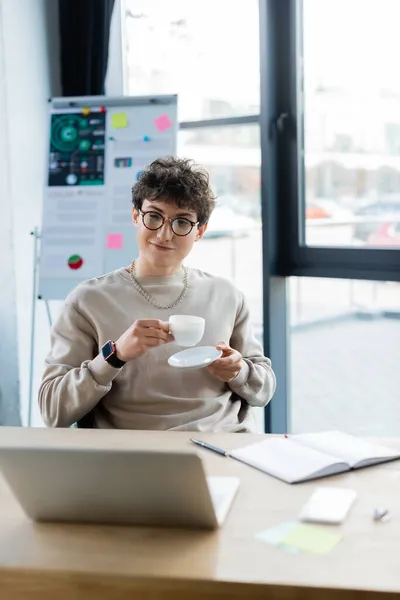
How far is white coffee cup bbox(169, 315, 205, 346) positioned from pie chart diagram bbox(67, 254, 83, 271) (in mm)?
1581

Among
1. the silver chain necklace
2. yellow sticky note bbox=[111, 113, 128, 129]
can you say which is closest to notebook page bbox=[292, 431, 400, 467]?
the silver chain necklace

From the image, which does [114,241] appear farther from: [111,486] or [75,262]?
[111,486]

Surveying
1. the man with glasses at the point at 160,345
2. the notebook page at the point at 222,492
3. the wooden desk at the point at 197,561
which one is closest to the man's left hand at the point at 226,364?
the man with glasses at the point at 160,345

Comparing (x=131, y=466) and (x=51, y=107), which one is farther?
(x=51, y=107)

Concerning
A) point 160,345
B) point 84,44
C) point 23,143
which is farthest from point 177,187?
point 84,44

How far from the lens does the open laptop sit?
1.02 metres

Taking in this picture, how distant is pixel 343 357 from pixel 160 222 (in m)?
1.89

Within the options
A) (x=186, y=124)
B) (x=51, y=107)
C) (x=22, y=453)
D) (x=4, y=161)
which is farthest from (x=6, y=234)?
(x=22, y=453)

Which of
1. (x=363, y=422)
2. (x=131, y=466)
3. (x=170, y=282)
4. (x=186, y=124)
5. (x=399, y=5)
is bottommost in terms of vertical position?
(x=363, y=422)

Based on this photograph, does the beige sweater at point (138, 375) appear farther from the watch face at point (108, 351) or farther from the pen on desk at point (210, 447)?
the pen on desk at point (210, 447)

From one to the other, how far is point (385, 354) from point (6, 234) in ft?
6.15

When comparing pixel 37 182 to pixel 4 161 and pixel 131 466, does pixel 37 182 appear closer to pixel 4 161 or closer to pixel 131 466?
pixel 4 161

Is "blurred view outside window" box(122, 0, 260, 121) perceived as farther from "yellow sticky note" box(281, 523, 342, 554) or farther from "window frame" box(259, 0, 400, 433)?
"yellow sticky note" box(281, 523, 342, 554)

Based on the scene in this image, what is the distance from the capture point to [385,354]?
3.44 meters
